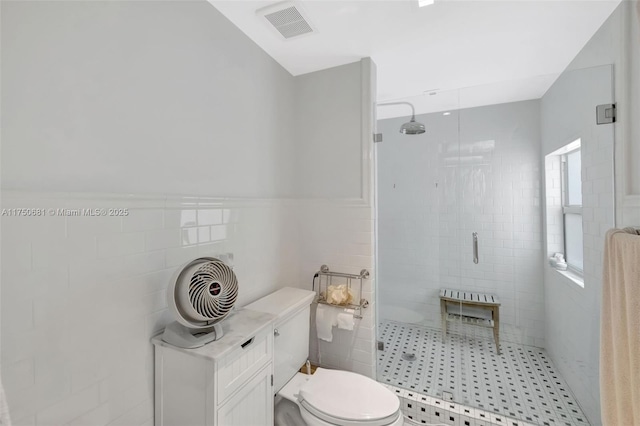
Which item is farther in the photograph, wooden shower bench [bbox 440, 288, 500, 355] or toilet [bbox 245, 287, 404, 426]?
wooden shower bench [bbox 440, 288, 500, 355]

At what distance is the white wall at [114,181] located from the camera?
2.61 feet

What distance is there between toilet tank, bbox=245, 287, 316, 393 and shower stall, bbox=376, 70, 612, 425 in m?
0.71

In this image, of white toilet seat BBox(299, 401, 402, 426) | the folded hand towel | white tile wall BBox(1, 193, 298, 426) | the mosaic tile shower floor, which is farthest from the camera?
the folded hand towel

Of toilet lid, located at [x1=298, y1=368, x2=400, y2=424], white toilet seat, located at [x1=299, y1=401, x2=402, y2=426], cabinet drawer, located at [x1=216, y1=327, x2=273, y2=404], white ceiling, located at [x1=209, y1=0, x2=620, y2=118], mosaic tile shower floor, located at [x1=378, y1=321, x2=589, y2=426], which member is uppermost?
white ceiling, located at [x1=209, y1=0, x2=620, y2=118]

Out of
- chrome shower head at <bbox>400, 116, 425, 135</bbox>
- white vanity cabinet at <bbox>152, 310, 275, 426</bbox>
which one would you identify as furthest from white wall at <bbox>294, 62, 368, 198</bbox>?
white vanity cabinet at <bbox>152, 310, 275, 426</bbox>

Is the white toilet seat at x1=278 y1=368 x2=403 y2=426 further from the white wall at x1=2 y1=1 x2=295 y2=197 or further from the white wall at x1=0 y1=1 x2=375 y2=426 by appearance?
the white wall at x1=2 y1=1 x2=295 y2=197

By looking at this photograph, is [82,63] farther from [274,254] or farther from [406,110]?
[406,110]

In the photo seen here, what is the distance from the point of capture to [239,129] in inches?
64.1

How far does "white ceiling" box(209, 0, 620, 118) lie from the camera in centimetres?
145

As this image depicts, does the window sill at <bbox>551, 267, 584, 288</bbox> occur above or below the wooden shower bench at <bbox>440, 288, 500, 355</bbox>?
above

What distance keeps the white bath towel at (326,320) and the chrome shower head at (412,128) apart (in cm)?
155

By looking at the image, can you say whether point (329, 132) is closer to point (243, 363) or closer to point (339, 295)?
point (339, 295)

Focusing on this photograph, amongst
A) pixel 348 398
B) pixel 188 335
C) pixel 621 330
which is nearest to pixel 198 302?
pixel 188 335

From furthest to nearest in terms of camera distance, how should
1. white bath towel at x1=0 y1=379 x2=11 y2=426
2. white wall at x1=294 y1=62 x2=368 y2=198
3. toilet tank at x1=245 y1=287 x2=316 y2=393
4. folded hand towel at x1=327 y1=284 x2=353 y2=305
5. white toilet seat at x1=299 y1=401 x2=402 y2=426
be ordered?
white wall at x1=294 y1=62 x2=368 y2=198, folded hand towel at x1=327 y1=284 x2=353 y2=305, toilet tank at x1=245 y1=287 x2=316 y2=393, white toilet seat at x1=299 y1=401 x2=402 y2=426, white bath towel at x1=0 y1=379 x2=11 y2=426
